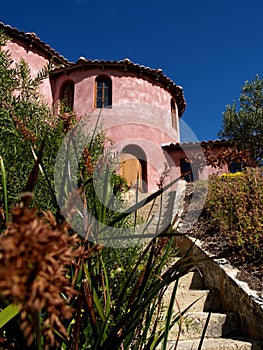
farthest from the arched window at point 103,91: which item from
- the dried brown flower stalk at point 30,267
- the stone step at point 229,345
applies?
the dried brown flower stalk at point 30,267

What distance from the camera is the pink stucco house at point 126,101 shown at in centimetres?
1412

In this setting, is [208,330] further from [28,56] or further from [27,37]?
[27,37]

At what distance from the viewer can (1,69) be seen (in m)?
3.22

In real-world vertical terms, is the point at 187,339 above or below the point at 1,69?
below

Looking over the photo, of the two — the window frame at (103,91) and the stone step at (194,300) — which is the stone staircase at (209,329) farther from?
the window frame at (103,91)

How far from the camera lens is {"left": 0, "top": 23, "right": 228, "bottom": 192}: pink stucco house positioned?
46.3ft

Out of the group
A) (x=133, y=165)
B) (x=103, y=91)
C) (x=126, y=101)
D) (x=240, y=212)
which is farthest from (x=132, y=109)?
(x=240, y=212)

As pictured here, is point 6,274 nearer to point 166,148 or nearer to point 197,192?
point 197,192

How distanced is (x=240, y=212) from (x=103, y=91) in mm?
11045

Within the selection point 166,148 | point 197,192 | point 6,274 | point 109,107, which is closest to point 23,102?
point 6,274

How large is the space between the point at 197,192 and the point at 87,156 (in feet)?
25.1

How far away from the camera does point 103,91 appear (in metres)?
14.9

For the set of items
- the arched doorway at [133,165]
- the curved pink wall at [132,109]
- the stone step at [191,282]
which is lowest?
the stone step at [191,282]

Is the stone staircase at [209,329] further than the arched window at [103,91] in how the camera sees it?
No
